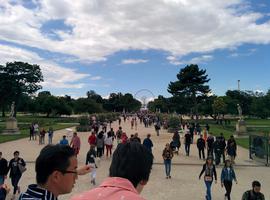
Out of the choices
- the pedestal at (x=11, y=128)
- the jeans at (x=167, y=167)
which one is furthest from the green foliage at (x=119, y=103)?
the jeans at (x=167, y=167)

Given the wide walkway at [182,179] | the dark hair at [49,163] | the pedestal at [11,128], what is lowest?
the wide walkway at [182,179]

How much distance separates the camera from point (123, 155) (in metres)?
2.07

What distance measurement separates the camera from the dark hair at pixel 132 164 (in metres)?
2.02

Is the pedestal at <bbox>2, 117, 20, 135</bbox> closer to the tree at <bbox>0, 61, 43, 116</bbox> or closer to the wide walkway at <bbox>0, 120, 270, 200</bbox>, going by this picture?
the wide walkway at <bbox>0, 120, 270, 200</bbox>

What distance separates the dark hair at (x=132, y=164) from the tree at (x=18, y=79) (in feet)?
263

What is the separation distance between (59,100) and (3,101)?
23010mm

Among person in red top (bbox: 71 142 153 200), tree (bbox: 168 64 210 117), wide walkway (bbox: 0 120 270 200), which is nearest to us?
person in red top (bbox: 71 142 153 200)

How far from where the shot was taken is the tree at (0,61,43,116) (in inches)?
3100

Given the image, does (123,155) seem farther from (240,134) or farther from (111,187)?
(240,134)

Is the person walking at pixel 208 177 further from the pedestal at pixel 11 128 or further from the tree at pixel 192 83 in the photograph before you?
the tree at pixel 192 83

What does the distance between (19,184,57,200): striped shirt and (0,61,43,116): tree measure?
261 ft

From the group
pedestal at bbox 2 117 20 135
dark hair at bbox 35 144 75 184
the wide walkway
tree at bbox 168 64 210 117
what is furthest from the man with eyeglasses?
tree at bbox 168 64 210 117

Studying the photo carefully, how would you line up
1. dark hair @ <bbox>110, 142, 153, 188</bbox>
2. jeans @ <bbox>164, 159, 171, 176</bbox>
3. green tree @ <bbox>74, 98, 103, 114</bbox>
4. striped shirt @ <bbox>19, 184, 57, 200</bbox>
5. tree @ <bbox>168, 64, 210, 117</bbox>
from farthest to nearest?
1. green tree @ <bbox>74, 98, 103, 114</bbox>
2. tree @ <bbox>168, 64, 210, 117</bbox>
3. jeans @ <bbox>164, 159, 171, 176</bbox>
4. striped shirt @ <bbox>19, 184, 57, 200</bbox>
5. dark hair @ <bbox>110, 142, 153, 188</bbox>

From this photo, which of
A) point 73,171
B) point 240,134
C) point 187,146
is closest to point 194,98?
point 240,134
